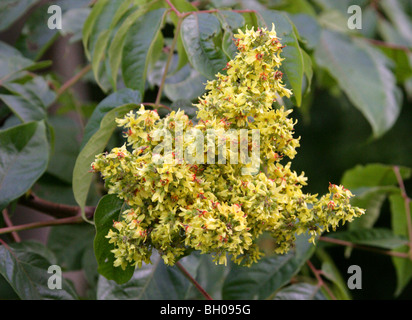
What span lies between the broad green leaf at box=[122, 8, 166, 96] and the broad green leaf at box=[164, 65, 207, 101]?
0.53 ft

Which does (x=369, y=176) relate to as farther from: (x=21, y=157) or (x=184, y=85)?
(x=21, y=157)

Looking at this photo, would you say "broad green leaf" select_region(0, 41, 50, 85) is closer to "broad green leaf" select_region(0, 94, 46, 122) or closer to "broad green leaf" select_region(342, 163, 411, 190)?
"broad green leaf" select_region(0, 94, 46, 122)

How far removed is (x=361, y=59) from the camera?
1.23m

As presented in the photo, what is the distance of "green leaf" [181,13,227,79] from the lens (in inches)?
28.0

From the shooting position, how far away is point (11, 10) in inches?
42.5

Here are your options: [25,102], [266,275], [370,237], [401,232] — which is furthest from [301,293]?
[25,102]

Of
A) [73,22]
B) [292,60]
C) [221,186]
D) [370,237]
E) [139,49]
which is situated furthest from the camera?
[73,22]

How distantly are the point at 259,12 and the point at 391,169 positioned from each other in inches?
23.7

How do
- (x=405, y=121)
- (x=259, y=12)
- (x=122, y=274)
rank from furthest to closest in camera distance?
(x=405, y=121), (x=259, y=12), (x=122, y=274)

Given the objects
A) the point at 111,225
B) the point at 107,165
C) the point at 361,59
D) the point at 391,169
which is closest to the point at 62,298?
the point at 111,225

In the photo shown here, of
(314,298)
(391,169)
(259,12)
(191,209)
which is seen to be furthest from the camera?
(391,169)

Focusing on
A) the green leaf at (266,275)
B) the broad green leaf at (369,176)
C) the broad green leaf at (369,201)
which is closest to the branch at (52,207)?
the green leaf at (266,275)

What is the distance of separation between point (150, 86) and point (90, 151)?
1.21ft
